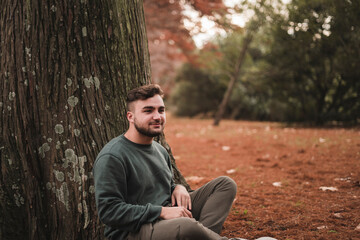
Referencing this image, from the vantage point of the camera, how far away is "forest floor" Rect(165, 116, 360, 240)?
103 inches

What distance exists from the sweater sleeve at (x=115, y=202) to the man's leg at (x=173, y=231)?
4cm

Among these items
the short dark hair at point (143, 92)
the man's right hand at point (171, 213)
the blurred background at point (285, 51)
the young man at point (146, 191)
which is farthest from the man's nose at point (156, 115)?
the blurred background at point (285, 51)

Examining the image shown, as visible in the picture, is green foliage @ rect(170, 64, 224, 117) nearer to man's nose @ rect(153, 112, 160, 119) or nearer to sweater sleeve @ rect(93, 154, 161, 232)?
man's nose @ rect(153, 112, 160, 119)

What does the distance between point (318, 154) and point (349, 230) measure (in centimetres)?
299

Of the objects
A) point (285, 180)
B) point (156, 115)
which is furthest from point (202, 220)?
point (285, 180)

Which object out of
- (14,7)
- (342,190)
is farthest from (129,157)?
(342,190)

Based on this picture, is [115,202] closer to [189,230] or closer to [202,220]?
[189,230]

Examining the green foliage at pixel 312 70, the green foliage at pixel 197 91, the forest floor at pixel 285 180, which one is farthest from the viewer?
the green foliage at pixel 197 91

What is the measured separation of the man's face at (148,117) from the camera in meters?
2.03

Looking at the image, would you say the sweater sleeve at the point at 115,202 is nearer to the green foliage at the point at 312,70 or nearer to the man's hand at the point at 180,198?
the man's hand at the point at 180,198

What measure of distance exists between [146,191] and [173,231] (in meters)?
0.37

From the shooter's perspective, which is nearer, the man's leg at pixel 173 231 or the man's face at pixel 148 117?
the man's leg at pixel 173 231

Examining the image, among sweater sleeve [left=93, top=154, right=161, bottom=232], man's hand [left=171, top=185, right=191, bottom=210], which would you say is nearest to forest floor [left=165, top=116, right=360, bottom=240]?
man's hand [left=171, top=185, right=191, bottom=210]

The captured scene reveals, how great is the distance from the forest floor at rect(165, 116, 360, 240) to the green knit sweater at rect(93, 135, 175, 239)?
3.06ft
